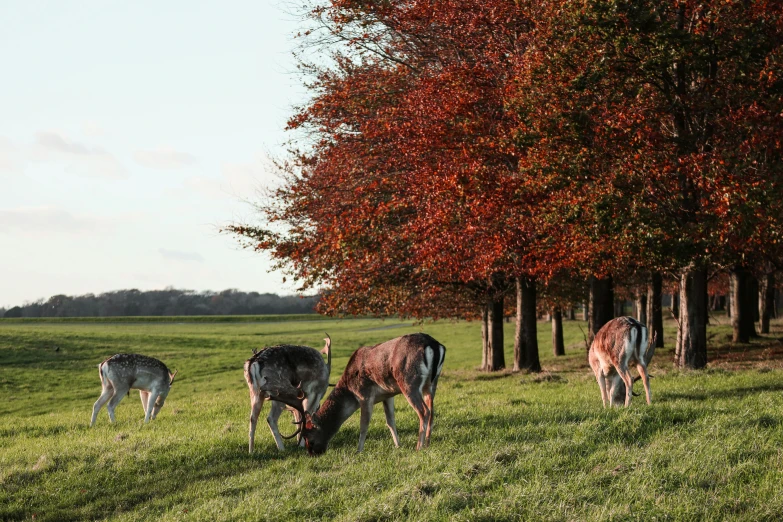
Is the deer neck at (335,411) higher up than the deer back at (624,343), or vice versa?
the deer back at (624,343)

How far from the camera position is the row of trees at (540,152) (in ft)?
59.1

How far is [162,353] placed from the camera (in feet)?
154

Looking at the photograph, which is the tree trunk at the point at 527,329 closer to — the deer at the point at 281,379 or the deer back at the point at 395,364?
the deer at the point at 281,379

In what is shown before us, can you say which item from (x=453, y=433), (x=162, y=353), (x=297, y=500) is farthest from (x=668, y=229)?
(x=162, y=353)

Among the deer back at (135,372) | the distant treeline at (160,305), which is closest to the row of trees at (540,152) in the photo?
the deer back at (135,372)

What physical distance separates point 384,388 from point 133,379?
28.6 ft

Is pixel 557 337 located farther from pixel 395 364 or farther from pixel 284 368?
pixel 395 364

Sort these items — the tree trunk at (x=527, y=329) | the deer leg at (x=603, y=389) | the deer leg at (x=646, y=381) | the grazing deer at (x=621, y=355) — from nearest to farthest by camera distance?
the deer leg at (x=646, y=381) → the grazing deer at (x=621, y=355) → the deer leg at (x=603, y=389) → the tree trunk at (x=527, y=329)

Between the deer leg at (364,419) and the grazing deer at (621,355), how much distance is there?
5179 millimetres

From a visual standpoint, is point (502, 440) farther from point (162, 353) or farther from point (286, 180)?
point (162, 353)

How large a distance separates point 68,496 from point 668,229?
46.7ft

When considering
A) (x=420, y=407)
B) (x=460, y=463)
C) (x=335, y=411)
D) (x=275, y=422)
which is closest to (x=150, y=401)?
(x=275, y=422)

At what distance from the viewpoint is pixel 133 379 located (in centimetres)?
1822

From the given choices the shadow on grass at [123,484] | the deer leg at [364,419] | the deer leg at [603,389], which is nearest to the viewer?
the shadow on grass at [123,484]
